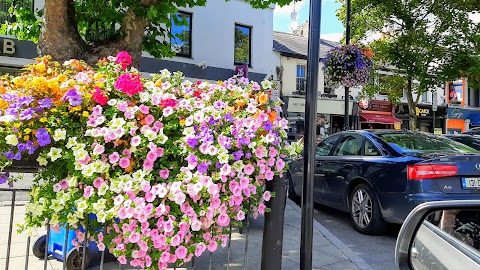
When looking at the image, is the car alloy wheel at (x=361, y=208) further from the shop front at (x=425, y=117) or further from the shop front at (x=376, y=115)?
the shop front at (x=425, y=117)

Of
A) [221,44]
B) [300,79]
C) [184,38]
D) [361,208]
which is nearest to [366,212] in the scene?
[361,208]

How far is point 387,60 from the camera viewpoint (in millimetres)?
14156

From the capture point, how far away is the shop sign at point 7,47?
12062 millimetres

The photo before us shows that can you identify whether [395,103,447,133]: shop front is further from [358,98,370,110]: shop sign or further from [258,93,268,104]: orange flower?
[258,93,268,104]: orange flower

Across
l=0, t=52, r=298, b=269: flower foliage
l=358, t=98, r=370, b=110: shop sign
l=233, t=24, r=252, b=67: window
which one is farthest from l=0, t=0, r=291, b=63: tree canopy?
l=358, t=98, r=370, b=110: shop sign

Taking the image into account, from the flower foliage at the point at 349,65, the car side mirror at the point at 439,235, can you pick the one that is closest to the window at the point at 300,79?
the flower foliage at the point at 349,65

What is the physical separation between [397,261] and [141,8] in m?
4.28

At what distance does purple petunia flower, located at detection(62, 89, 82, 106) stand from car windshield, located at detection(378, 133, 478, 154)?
4475 millimetres

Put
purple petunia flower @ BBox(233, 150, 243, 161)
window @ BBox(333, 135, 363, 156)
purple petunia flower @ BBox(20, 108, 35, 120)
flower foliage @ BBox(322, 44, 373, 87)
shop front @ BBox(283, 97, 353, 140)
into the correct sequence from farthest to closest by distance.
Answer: shop front @ BBox(283, 97, 353, 140)
flower foliage @ BBox(322, 44, 373, 87)
window @ BBox(333, 135, 363, 156)
purple petunia flower @ BBox(233, 150, 243, 161)
purple petunia flower @ BBox(20, 108, 35, 120)

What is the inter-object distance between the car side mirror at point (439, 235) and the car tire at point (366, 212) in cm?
413

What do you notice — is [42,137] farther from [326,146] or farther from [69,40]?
[326,146]

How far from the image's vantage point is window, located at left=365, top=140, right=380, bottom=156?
19.4 feet

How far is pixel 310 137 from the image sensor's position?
301 cm

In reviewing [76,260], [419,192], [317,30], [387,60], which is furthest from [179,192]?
[387,60]
